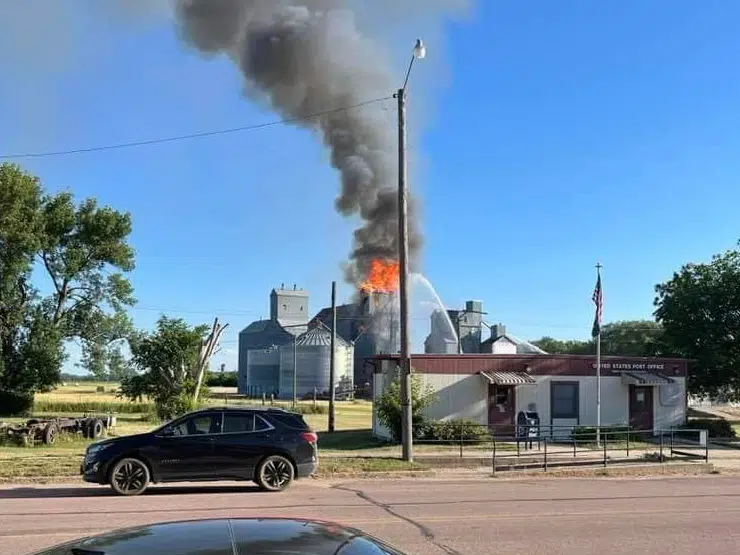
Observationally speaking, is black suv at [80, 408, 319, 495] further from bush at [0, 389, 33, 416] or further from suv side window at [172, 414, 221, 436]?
bush at [0, 389, 33, 416]

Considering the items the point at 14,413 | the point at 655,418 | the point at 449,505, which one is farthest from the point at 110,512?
the point at 14,413

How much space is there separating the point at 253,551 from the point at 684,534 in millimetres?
7958

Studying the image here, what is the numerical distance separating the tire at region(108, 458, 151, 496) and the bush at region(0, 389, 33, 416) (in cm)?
3298

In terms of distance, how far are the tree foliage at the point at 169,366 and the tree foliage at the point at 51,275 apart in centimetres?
630

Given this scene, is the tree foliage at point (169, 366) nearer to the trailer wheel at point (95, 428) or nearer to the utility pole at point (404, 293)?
the trailer wheel at point (95, 428)

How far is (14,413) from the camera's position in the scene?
4259 centimetres

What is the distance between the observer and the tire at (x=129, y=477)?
13180 mm

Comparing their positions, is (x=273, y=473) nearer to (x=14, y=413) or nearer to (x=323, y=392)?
(x=14, y=413)

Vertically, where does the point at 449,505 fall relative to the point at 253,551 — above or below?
below

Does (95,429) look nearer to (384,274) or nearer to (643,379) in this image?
(384,274)

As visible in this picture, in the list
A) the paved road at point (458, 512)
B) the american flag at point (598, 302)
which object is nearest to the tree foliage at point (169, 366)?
the american flag at point (598, 302)

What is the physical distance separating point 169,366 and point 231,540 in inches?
1421

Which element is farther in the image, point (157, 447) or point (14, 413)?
point (14, 413)

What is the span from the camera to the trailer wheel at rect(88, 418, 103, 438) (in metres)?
28.3
